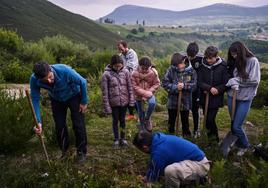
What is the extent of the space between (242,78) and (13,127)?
124 inches

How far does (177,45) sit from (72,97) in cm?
9525

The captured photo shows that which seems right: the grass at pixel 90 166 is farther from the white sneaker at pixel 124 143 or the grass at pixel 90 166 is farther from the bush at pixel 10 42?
the bush at pixel 10 42

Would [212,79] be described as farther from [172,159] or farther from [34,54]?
[34,54]

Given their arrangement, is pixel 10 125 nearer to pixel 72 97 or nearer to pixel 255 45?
pixel 72 97

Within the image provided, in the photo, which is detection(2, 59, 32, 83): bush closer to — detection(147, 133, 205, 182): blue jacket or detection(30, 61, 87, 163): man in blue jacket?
detection(30, 61, 87, 163): man in blue jacket

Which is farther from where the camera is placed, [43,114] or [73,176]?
[43,114]

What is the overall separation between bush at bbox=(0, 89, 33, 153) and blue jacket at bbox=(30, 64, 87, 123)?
0.94 m

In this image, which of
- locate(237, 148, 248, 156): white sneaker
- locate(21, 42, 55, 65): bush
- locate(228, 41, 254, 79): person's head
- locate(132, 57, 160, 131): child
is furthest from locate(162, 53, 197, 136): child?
locate(21, 42, 55, 65): bush

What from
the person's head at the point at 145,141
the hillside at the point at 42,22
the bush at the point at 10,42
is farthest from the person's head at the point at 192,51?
the hillside at the point at 42,22

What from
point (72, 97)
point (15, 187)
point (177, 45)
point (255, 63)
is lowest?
point (177, 45)

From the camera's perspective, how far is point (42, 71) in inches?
169

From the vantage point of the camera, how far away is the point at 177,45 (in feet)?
324

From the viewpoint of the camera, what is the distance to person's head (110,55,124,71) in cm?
558

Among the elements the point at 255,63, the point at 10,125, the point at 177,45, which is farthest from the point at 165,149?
the point at 177,45
